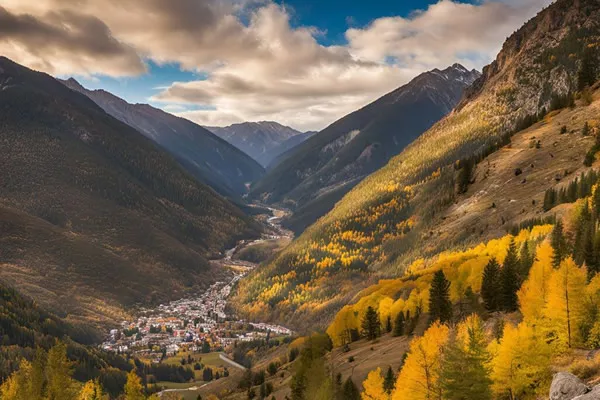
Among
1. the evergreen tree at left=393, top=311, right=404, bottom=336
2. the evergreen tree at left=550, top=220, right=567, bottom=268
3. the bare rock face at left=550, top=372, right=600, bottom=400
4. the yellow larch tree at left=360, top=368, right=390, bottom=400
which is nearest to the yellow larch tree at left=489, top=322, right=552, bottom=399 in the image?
the bare rock face at left=550, top=372, right=600, bottom=400

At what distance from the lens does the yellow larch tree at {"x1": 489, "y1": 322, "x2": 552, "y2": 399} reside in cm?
4762

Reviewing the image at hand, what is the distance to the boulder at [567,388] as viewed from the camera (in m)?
29.5

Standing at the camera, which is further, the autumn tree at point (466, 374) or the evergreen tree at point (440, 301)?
the evergreen tree at point (440, 301)

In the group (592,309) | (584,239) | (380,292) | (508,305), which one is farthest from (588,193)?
(592,309)

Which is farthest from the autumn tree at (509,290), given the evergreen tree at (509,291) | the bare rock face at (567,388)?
the bare rock face at (567,388)

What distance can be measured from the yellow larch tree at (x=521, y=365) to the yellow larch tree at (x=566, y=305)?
5.77 meters

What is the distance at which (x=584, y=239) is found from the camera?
78812mm

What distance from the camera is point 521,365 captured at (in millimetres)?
47750

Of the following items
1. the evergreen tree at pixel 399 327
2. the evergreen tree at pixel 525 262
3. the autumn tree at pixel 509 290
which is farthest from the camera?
the evergreen tree at pixel 399 327

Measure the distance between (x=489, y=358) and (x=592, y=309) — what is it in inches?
678

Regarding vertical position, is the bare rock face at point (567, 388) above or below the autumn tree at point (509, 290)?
below

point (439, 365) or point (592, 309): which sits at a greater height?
point (592, 309)

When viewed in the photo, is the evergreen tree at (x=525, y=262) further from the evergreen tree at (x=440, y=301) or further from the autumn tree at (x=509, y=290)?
the evergreen tree at (x=440, y=301)

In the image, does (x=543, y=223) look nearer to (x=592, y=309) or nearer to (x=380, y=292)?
(x=380, y=292)
